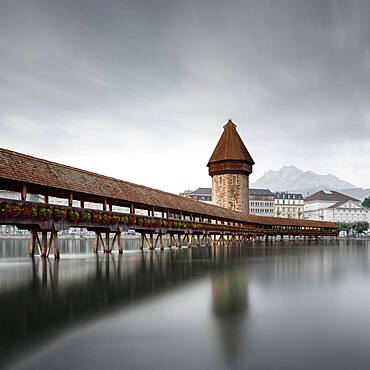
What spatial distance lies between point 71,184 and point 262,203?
118 meters

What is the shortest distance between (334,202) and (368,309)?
5587 inches

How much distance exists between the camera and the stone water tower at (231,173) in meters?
57.8

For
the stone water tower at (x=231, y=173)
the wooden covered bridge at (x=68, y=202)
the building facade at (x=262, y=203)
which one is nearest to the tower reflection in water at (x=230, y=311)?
the wooden covered bridge at (x=68, y=202)

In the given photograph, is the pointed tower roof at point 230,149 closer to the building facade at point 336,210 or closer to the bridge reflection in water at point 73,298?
the bridge reflection in water at point 73,298

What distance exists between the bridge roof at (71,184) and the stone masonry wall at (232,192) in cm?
2237

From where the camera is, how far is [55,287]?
32.7 feet

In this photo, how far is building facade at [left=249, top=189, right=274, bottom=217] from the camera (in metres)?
133

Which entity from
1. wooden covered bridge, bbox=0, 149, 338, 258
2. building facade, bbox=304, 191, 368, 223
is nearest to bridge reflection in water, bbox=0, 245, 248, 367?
wooden covered bridge, bbox=0, 149, 338, 258

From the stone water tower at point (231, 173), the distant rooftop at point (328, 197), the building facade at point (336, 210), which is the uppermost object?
the stone water tower at point (231, 173)

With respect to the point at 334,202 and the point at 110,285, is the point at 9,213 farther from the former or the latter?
the point at 334,202

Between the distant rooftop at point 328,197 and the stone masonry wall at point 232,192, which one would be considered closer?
the stone masonry wall at point 232,192

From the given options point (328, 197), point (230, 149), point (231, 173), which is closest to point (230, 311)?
point (231, 173)

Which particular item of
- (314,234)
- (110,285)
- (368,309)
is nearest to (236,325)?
(368,309)

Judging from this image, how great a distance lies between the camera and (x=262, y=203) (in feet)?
439
